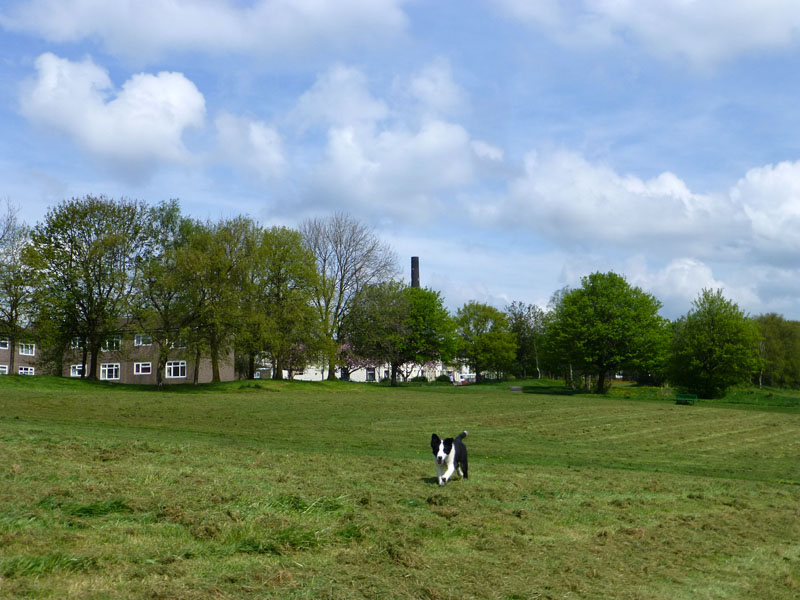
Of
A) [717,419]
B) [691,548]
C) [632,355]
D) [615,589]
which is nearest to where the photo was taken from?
[615,589]

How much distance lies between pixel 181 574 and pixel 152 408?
29.7 metres

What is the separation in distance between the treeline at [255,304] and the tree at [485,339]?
32266mm

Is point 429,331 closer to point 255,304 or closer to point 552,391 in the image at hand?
point 552,391

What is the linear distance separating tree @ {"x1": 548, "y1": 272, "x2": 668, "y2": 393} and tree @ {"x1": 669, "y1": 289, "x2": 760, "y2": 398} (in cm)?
361

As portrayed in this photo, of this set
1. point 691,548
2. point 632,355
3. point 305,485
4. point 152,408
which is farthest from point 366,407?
point 632,355

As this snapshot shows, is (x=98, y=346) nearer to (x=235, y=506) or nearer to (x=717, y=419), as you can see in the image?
(x=717, y=419)

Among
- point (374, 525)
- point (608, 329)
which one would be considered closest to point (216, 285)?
point (608, 329)

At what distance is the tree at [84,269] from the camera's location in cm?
5687

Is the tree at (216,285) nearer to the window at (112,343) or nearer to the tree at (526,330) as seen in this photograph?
the window at (112,343)

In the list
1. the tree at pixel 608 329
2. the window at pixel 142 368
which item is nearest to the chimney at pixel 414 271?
the tree at pixel 608 329

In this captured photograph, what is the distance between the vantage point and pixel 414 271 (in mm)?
121188

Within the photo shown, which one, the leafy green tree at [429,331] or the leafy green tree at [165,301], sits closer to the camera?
the leafy green tree at [165,301]

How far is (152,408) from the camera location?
3409 centimetres

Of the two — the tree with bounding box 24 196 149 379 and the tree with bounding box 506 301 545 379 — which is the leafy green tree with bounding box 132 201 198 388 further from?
the tree with bounding box 506 301 545 379
